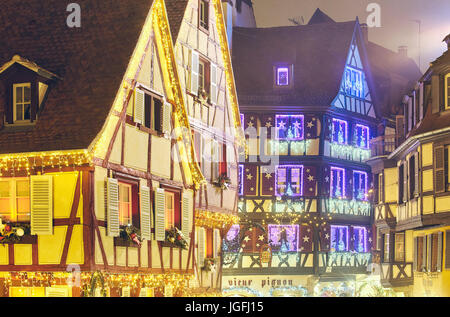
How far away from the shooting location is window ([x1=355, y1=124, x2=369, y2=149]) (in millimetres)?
37750

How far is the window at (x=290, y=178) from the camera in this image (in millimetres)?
35750

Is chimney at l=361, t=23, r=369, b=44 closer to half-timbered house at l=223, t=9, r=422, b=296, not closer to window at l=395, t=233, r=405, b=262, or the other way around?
half-timbered house at l=223, t=9, r=422, b=296

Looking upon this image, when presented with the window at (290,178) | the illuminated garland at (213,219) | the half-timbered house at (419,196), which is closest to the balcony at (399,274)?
the half-timbered house at (419,196)

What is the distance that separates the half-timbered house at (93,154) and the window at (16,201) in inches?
0.8

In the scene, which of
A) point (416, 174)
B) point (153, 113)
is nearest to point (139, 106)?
point (153, 113)

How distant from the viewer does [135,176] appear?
1852cm

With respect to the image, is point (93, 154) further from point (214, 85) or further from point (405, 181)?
point (405, 181)

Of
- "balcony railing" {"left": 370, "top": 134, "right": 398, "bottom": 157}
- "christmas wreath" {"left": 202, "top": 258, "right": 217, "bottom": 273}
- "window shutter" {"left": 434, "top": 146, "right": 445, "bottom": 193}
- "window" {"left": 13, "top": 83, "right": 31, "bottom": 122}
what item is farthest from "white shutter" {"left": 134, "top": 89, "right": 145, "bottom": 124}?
"balcony railing" {"left": 370, "top": 134, "right": 398, "bottom": 157}

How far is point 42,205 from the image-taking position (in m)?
A: 16.5

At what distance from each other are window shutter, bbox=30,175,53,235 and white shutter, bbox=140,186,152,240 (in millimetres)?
2545

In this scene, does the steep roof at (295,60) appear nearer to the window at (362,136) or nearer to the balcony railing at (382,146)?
the window at (362,136)

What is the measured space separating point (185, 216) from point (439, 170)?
8.94 metres
